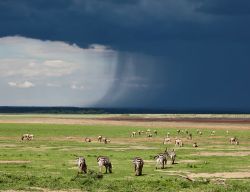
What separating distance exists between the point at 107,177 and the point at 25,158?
13953 mm

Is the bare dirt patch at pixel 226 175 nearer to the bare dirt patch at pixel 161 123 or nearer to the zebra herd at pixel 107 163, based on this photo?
the zebra herd at pixel 107 163

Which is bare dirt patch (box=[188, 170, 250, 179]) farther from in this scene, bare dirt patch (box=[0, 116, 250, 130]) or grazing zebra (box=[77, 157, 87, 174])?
bare dirt patch (box=[0, 116, 250, 130])

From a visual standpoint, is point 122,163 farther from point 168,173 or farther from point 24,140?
point 24,140

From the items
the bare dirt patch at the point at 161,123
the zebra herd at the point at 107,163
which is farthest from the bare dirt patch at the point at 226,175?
the bare dirt patch at the point at 161,123

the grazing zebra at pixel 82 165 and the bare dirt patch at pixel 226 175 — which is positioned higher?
the grazing zebra at pixel 82 165

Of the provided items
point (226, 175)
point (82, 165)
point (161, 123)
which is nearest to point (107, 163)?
point (82, 165)

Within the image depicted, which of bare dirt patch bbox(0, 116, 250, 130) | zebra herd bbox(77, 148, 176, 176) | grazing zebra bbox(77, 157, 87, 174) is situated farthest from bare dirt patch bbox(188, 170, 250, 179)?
bare dirt patch bbox(0, 116, 250, 130)

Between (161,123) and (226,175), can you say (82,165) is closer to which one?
(226,175)

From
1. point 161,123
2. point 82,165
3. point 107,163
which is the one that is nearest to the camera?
point 82,165

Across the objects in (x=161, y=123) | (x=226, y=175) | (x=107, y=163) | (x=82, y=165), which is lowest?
(x=226, y=175)

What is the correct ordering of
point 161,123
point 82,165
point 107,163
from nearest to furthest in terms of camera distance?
1. point 82,165
2. point 107,163
3. point 161,123

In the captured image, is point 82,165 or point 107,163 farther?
point 107,163

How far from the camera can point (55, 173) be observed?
35.0 metres

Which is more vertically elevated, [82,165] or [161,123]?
[161,123]
